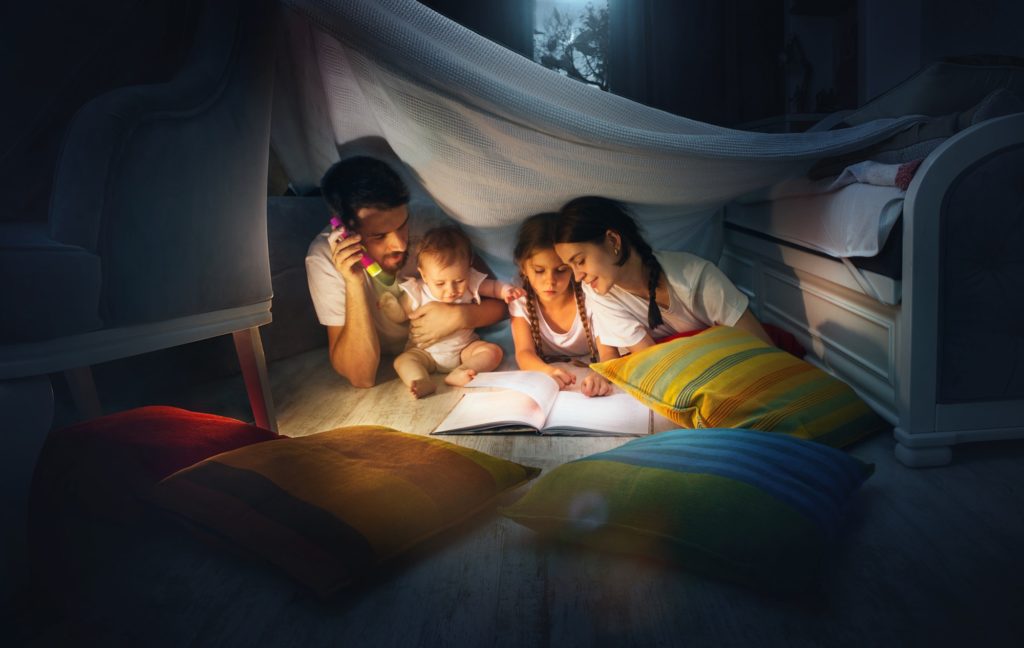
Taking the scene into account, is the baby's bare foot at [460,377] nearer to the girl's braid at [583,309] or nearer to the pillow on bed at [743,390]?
the girl's braid at [583,309]

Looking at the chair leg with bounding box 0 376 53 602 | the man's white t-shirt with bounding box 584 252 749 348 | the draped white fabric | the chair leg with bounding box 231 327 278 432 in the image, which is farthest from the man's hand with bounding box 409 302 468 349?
the chair leg with bounding box 0 376 53 602

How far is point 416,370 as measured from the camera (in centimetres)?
165

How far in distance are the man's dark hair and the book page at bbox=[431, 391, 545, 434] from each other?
49cm

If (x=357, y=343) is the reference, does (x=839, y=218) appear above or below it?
above

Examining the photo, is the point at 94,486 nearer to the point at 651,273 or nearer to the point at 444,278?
the point at 444,278

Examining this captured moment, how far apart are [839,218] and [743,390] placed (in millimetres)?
368

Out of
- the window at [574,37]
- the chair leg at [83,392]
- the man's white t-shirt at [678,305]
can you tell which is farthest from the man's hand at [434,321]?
the window at [574,37]

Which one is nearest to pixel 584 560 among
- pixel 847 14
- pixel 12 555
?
pixel 12 555

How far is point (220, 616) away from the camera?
2.66 ft

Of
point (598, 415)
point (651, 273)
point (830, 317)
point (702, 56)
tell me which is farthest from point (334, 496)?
point (702, 56)

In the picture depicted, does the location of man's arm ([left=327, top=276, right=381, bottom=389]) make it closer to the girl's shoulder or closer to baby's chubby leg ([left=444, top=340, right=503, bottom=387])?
baby's chubby leg ([left=444, top=340, right=503, bottom=387])

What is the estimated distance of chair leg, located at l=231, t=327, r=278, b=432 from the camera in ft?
4.25

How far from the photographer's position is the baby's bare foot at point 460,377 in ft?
5.36

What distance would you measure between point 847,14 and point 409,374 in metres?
2.81
